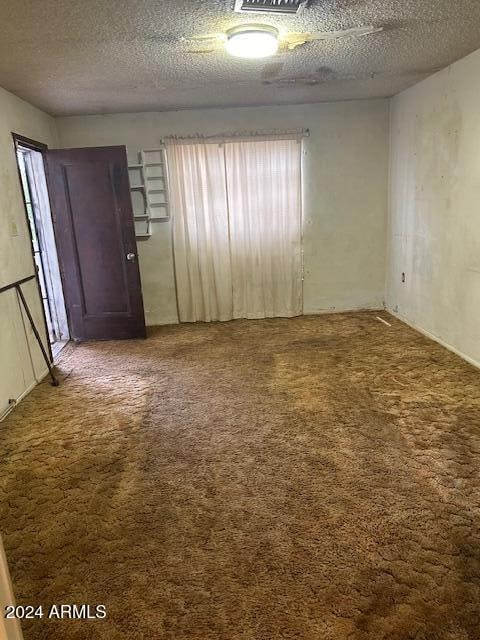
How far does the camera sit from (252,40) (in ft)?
9.20

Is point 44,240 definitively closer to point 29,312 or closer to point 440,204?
point 29,312

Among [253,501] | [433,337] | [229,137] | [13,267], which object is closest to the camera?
[253,501]

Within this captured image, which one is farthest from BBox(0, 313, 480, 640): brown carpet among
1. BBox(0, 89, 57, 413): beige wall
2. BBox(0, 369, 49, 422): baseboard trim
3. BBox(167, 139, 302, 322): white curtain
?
BBox(167, 139, 302, 322): white curtain

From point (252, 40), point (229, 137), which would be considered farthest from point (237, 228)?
point (252, 40)

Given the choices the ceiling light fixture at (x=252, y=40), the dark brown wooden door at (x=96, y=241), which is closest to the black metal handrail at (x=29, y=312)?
the dark brown wooden door at (x=96, y=241)

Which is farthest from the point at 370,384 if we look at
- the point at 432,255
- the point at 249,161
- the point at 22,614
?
the point at 249,161

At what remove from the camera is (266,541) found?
1.97m

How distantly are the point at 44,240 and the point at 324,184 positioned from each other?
3.22m

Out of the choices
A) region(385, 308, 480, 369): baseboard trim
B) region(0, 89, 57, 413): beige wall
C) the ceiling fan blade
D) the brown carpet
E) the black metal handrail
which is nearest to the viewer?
the brown carpet

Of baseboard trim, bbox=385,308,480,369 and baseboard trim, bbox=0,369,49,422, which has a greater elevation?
baseboard trim, bbox=385,308,480,369

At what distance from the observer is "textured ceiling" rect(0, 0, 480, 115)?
242 cm

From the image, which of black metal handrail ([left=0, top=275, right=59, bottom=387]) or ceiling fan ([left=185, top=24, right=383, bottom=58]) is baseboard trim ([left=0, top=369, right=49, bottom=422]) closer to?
black metal handrail ([left=0, top=275, right=59, bottom=387])

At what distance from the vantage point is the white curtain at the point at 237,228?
5.15 meters

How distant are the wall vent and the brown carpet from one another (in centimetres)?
240
